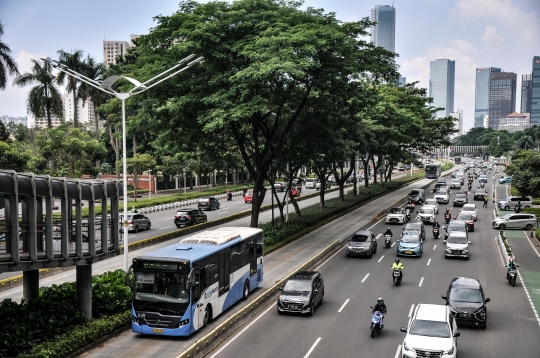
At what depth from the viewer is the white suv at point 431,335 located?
55.3ft

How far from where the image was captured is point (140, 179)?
8419 cm

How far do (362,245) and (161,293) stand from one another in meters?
19.2

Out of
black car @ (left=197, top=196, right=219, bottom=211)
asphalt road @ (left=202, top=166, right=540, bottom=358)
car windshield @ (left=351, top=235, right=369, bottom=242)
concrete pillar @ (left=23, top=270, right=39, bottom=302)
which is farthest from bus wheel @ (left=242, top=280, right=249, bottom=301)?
black car @ (left=197, top=196, right=219, bottom=211)

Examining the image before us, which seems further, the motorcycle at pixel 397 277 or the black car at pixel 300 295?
Answer: the motorcycle at pixel 397 277

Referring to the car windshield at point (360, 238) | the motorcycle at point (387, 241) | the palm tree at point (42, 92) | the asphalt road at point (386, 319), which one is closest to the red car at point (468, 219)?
the motorcycle at point (387, 241)

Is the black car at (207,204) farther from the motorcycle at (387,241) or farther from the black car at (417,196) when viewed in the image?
the motorcycle at (387,241)

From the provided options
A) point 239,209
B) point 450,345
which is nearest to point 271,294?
point 450,345

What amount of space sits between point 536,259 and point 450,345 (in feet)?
72.7

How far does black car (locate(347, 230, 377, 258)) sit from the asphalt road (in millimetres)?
489

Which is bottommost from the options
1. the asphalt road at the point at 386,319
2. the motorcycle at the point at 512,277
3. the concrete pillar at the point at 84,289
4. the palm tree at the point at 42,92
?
the asphalt road at the point at 386,319

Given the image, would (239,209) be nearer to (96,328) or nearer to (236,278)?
(236,278)

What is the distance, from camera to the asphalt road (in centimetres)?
1894

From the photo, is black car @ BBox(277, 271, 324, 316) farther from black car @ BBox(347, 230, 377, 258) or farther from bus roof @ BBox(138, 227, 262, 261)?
black car @ BBox(347, 230, 377, 258)

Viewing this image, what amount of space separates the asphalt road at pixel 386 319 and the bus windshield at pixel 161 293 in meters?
2.03
